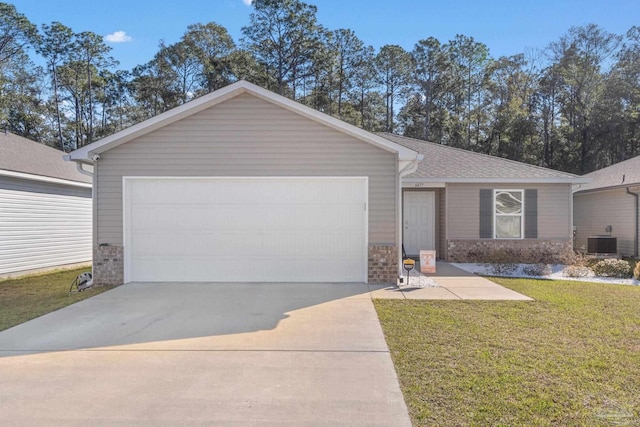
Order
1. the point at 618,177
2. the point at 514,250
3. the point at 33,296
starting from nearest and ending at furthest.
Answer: the point at 33,296, the point at 514,250, the point at 618,177

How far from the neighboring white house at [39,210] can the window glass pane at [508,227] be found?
489 inches

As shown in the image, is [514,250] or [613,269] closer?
[613,269]

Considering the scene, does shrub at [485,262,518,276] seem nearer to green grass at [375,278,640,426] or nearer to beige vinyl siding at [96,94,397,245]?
green grass at [375,278,640,426]

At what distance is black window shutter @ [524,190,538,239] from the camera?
11.6 metres

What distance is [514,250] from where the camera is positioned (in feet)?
37.9

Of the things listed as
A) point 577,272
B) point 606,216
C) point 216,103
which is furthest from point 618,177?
point 216,103

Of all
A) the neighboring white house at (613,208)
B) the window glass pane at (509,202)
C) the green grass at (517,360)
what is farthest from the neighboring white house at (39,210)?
the neighboring white house at (613,208)

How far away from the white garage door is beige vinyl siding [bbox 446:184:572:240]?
456 cm

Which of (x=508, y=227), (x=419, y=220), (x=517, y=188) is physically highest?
(x=517, y=188)

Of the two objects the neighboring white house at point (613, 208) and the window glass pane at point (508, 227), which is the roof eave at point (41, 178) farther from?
the neighboring white house at point (613, 208)

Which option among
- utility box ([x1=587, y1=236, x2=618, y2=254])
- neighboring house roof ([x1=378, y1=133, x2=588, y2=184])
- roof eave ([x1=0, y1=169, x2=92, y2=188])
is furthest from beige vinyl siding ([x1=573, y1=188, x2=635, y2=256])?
roof eave ([x1=0, y1=169, x2=92, y2=188])

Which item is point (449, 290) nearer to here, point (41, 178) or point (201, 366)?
point (201, 366)

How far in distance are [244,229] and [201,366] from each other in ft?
14.8

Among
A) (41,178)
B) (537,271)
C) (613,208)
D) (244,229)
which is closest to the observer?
(244,229)
